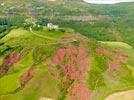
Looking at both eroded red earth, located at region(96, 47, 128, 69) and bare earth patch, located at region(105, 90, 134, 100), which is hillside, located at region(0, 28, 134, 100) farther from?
bare earth patch, located at region(105, 90, 134, 100)

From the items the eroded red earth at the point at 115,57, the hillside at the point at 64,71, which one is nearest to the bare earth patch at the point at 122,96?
the hillside at the point at 64,71

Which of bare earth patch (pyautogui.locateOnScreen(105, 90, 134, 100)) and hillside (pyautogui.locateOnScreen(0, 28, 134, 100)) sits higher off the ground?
hillside (pyautogui.locateOnScreen(0, 28, 134, 100))

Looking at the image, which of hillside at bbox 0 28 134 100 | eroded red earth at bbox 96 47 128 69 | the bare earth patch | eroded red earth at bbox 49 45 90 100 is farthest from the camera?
eroded red earth at bbox 96 47 128 69

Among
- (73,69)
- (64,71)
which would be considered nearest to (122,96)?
(73,69)

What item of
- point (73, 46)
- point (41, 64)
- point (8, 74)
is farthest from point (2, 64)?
point (73, 46)

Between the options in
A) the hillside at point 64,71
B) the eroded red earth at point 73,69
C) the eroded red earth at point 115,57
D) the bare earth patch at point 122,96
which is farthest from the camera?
the eroded red earth at point 115,57

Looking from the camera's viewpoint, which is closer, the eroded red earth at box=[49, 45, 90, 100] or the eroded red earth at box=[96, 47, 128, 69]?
the eroded red earth at box=[49, 45, 90, 100]

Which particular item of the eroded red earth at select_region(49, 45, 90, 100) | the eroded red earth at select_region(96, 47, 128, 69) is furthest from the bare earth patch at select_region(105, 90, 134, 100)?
the eroded red earth at select_region(96, 47, 128, 69)

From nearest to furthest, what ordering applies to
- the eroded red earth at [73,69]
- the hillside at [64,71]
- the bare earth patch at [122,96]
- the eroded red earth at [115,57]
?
the bare earth patch at [122,96], the eroded red earth at [73,69], the hillside at [64,71], the eroded red earth at [115,57]

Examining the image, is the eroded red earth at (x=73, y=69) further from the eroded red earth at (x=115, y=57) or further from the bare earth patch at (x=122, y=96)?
the bare earth patch at (x=122, y=96)
